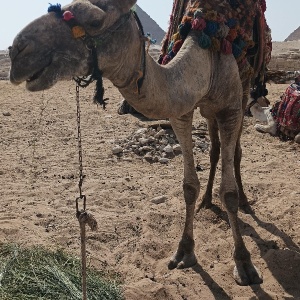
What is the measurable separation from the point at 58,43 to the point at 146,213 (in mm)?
2954

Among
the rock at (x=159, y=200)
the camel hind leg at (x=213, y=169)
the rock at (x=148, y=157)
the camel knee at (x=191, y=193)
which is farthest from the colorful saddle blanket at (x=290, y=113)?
the camel knee at (x=191, y=193)

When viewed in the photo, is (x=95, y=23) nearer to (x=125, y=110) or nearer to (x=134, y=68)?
(x=134, y=68)

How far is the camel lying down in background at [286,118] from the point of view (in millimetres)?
7957

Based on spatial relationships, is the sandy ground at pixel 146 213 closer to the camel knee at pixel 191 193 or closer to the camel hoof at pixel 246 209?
the camel hoof at pixel 246 209

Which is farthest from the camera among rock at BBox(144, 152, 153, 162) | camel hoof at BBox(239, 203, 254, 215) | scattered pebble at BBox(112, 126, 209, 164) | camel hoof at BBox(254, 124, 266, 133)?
camel hoof at BBox(254, 124, 266, 133)

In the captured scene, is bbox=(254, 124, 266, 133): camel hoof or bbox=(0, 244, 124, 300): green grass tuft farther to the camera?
bbox=(254, 124, 266, 133): camel hoof

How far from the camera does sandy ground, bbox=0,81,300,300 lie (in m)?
4.04

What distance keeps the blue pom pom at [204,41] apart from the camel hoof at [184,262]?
1.83 meters

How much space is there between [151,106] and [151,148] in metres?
4.36

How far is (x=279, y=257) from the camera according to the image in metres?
4.23

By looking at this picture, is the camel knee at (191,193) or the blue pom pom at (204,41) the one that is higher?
the blue pom pom at (204,41)

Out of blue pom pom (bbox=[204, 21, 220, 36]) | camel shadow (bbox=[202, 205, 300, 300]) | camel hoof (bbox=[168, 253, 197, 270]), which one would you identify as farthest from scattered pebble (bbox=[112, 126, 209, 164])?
blue pom pom (bbox=[204, 21, 220, 36])

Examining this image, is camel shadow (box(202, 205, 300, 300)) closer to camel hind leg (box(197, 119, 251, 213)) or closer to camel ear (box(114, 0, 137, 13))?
camel hind leg (box(197, 119, 251, 213))

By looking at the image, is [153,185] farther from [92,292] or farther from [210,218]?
[92,292]
